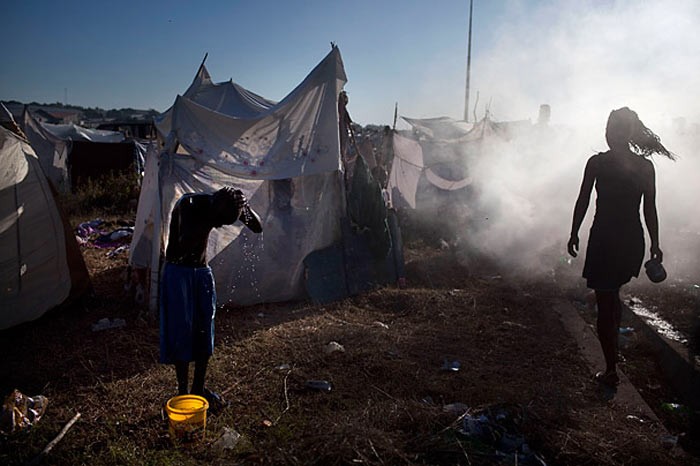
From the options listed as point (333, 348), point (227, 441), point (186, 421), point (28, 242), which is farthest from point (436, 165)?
point (186, 421)

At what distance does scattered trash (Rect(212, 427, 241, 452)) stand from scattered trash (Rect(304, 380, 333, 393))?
735 millimetres

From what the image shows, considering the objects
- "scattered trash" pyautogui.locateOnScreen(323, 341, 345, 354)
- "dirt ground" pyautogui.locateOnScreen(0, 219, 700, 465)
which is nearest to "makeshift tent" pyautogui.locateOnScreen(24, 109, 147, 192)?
"dirt ground" pyautogui.locateOnScreen(0, 219, 700, 465)

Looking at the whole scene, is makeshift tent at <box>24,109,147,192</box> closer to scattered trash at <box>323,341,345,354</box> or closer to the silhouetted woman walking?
scattered trash at <box>323,341,345,354</box>

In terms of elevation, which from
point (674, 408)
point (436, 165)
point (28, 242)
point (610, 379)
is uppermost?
point (436, 165)

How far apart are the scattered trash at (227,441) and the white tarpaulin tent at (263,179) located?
8.11 feet

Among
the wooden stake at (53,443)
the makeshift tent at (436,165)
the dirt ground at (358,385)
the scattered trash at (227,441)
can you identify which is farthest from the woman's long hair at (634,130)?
the makeshift tent at (436,165)

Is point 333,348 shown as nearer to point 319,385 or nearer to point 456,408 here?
point 319,385

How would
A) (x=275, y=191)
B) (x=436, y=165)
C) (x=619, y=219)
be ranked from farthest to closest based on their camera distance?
1. (x=436, y=165)
2. (x=275, y=191)
3. (x=619, y=219)

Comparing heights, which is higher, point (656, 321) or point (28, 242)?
point (28, 242)

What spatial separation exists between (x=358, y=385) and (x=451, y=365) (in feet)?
2.81

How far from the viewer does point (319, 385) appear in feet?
11.8

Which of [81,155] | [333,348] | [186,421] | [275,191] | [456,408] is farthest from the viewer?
[81,155]

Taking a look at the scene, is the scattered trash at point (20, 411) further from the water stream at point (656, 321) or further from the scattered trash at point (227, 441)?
the water stream at point (656, 321)

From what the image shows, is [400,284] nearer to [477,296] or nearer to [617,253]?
[477,296]
